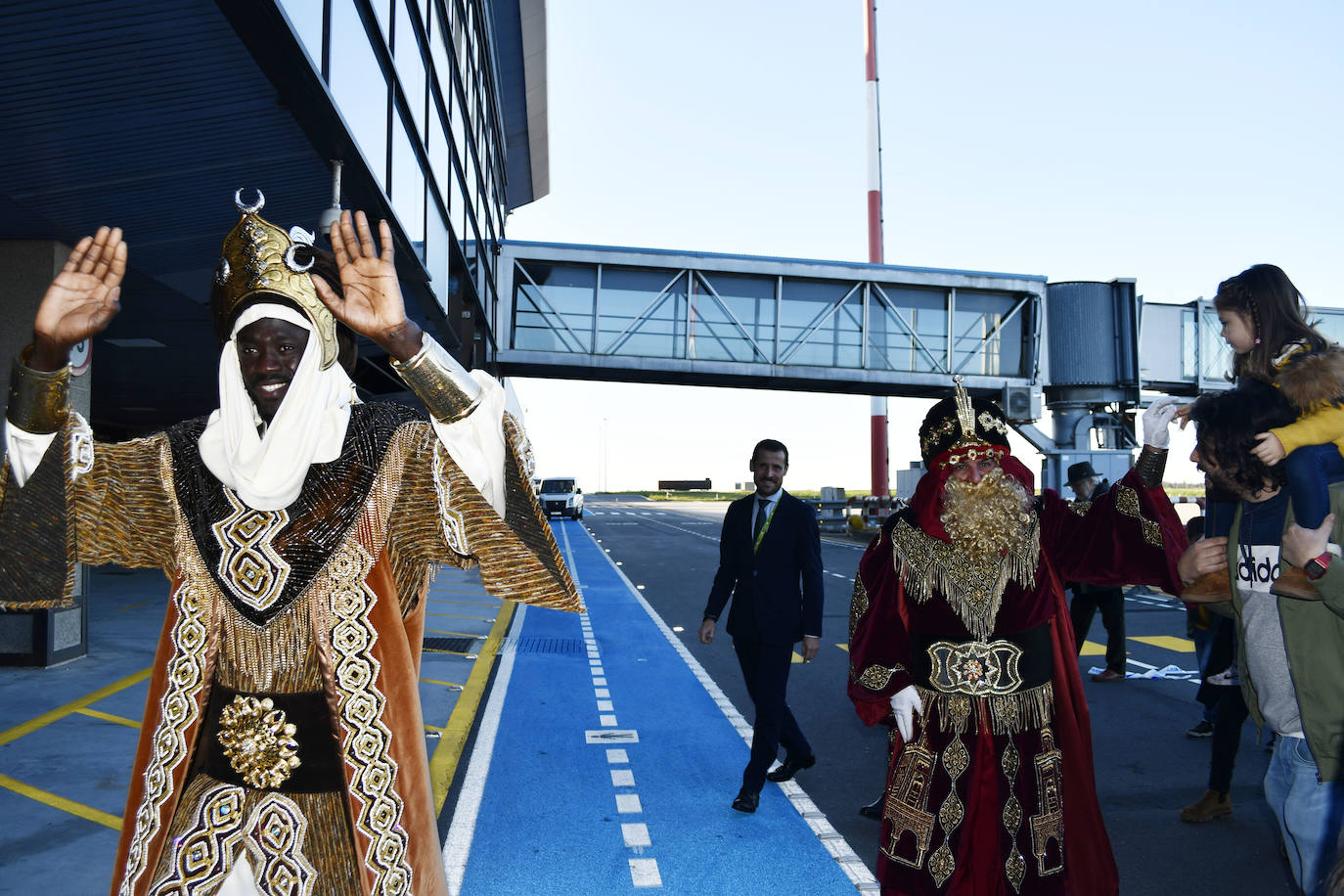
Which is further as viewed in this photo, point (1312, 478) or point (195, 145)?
point (195, 145)

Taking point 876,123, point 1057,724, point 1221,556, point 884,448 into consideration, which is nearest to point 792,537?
point 1057,724

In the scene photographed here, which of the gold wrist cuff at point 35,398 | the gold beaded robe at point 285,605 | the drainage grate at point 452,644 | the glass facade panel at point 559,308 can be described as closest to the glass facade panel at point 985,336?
the glass facade panel at point 559,308

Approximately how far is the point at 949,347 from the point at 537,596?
23.2 meters

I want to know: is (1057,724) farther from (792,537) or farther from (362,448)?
(362,448)

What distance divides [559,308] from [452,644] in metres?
13.7

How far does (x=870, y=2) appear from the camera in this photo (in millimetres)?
40031

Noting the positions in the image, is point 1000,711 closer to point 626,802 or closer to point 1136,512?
point 1136,512

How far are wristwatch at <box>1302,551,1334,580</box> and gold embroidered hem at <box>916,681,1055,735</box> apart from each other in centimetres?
106

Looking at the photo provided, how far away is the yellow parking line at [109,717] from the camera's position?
6238 mm

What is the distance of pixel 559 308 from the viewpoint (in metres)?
22.2

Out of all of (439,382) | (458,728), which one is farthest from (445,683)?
(439,382)

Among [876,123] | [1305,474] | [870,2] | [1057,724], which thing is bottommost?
[1057,724]

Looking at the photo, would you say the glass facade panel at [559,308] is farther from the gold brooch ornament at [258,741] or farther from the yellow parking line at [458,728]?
the gold brooch ornament at [258,741]

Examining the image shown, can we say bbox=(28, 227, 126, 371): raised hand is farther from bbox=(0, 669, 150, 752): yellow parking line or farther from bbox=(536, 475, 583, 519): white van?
bbox=(536, 475, 583, 519): white van
